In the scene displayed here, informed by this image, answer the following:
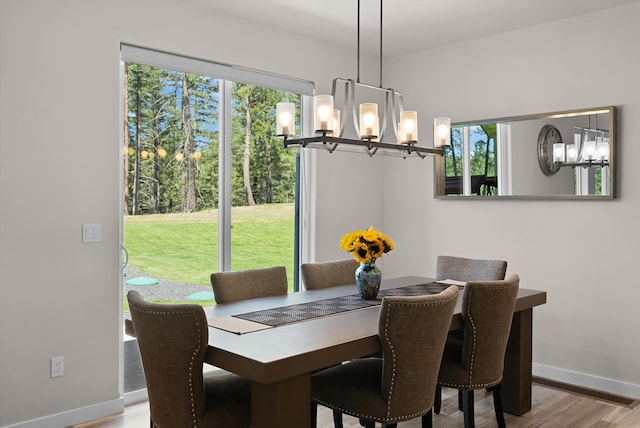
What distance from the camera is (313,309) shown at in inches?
116

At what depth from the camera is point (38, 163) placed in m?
3.19

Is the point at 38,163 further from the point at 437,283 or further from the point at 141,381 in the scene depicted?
the point at 437,283

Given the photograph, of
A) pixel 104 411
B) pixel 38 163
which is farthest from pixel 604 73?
pixel 104 411

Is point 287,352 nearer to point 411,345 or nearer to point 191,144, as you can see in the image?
point 411,345

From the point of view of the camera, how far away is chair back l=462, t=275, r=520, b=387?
2.85 m

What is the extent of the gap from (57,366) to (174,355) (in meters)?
1.47

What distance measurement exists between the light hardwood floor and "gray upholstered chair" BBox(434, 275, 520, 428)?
0.48m

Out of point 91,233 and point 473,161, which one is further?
point 473,161

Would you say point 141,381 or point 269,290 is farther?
point 141,381

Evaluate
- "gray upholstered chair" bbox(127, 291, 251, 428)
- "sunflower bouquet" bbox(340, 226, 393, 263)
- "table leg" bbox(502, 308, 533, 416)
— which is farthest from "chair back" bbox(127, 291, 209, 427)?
"table leg" bbox(502, 308, 533, 416)

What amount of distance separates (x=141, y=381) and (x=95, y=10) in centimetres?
233

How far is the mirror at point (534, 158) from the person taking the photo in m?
3.96

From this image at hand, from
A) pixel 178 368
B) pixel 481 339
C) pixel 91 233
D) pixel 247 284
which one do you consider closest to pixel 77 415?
pixel 91 233

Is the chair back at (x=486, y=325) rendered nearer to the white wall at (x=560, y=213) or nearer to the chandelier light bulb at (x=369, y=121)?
the chandelier light bulb at (x=369, y=121)
